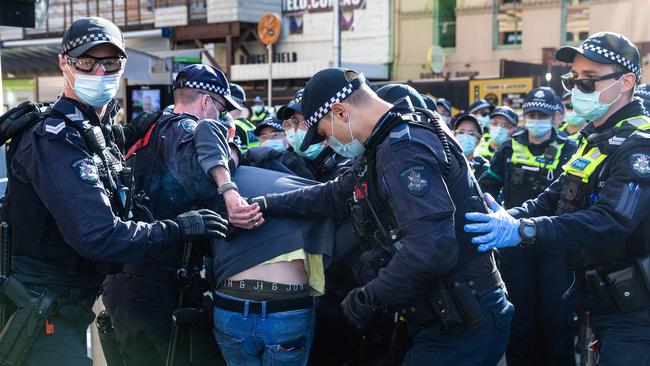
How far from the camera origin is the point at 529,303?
5.60 meters

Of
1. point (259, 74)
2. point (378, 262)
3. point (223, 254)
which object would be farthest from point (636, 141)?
point (259, 74)

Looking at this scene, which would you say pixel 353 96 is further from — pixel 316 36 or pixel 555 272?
pixel 316 36

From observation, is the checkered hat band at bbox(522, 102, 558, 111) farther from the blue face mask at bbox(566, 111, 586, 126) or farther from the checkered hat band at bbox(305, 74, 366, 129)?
the checkered hat band at bbox(305, 74, 366, 129)

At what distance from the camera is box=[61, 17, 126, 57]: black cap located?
3324 mm

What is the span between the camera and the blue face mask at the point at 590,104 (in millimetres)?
3639

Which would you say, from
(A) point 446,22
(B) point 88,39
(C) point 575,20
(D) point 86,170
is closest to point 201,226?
(D) point 86,170

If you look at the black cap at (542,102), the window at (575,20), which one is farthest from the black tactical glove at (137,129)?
the window at (575,20)

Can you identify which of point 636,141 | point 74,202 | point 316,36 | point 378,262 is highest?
point 316,36

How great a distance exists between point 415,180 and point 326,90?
0.61m

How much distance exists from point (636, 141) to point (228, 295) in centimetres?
211

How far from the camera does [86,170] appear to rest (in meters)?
3.05

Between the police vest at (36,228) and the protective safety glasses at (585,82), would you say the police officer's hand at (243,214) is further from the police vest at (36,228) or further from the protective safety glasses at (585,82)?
the protective safety glasses at (585,82)

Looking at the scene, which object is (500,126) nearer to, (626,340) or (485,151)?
(485,151)

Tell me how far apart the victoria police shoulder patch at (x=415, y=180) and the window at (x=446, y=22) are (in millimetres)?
22750
